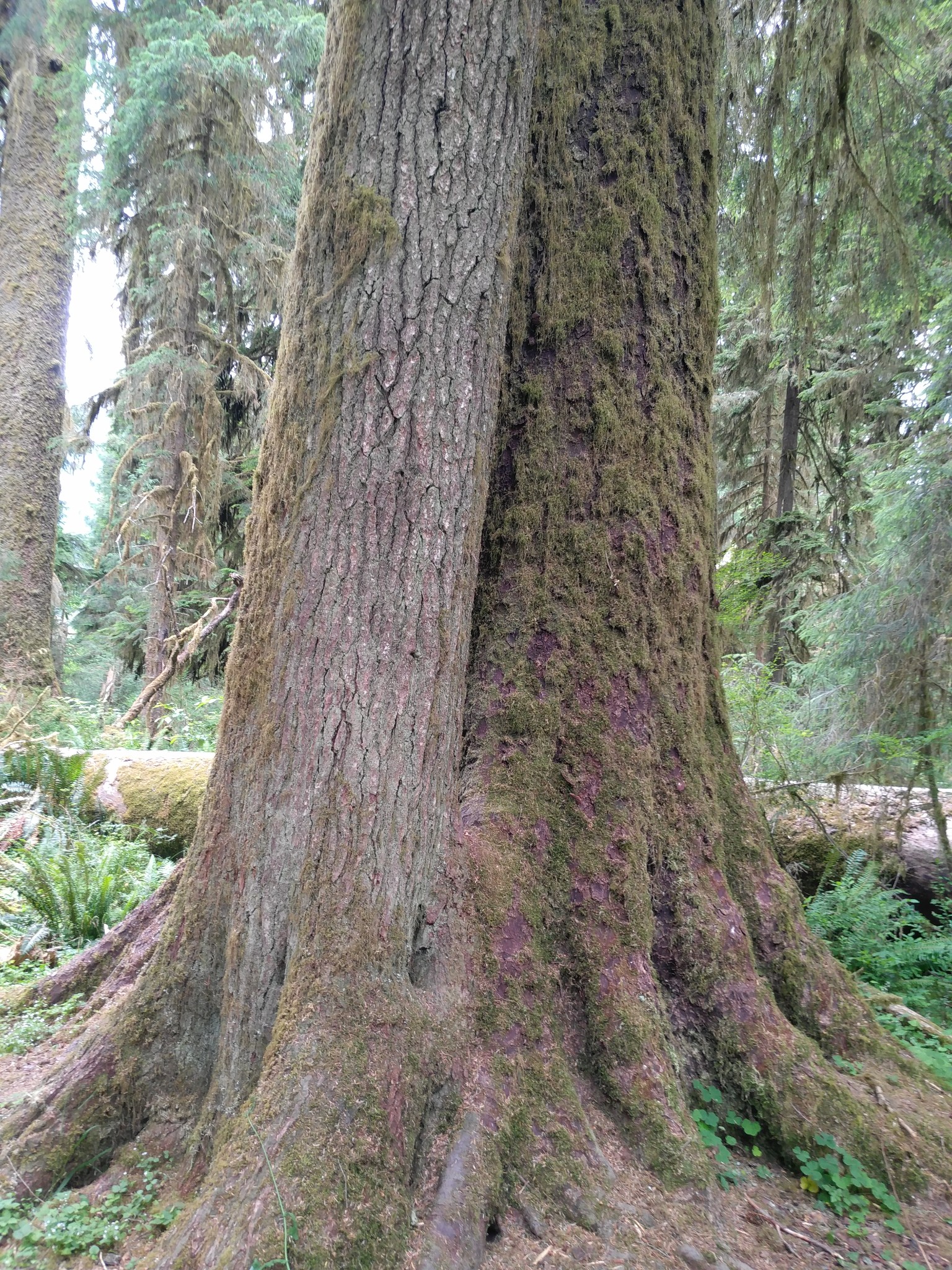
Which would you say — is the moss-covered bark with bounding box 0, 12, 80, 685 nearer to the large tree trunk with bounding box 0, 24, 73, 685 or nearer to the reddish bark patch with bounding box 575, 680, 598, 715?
the large tree trunk with bounding box 0, 24, 73, 685

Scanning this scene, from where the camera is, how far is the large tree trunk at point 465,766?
2.22 m

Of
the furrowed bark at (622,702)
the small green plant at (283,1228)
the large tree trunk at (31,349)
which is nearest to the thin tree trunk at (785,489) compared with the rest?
the furrowed bark at (622,702)

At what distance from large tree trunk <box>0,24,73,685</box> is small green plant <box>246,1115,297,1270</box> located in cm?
967

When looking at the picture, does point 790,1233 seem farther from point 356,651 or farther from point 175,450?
point 175,450

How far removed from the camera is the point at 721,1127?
8.54 ft

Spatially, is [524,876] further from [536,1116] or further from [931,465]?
[931,465]

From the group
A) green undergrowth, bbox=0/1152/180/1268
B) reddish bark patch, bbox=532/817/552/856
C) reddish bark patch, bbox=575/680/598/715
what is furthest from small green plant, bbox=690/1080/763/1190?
green undergrowth, bbox=0/1152/180/1268

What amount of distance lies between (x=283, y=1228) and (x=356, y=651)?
1.49 m

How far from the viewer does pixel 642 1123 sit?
2447 mm

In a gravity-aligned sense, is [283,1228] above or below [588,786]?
below

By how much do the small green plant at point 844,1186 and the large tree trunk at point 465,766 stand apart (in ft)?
0.24

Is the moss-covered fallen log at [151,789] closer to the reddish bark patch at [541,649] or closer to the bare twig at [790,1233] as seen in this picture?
the reddish bark patch at [541,649]

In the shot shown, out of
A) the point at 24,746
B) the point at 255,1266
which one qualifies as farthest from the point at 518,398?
the point at 24,746

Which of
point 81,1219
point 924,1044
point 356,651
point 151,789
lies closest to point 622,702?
point 356,651
